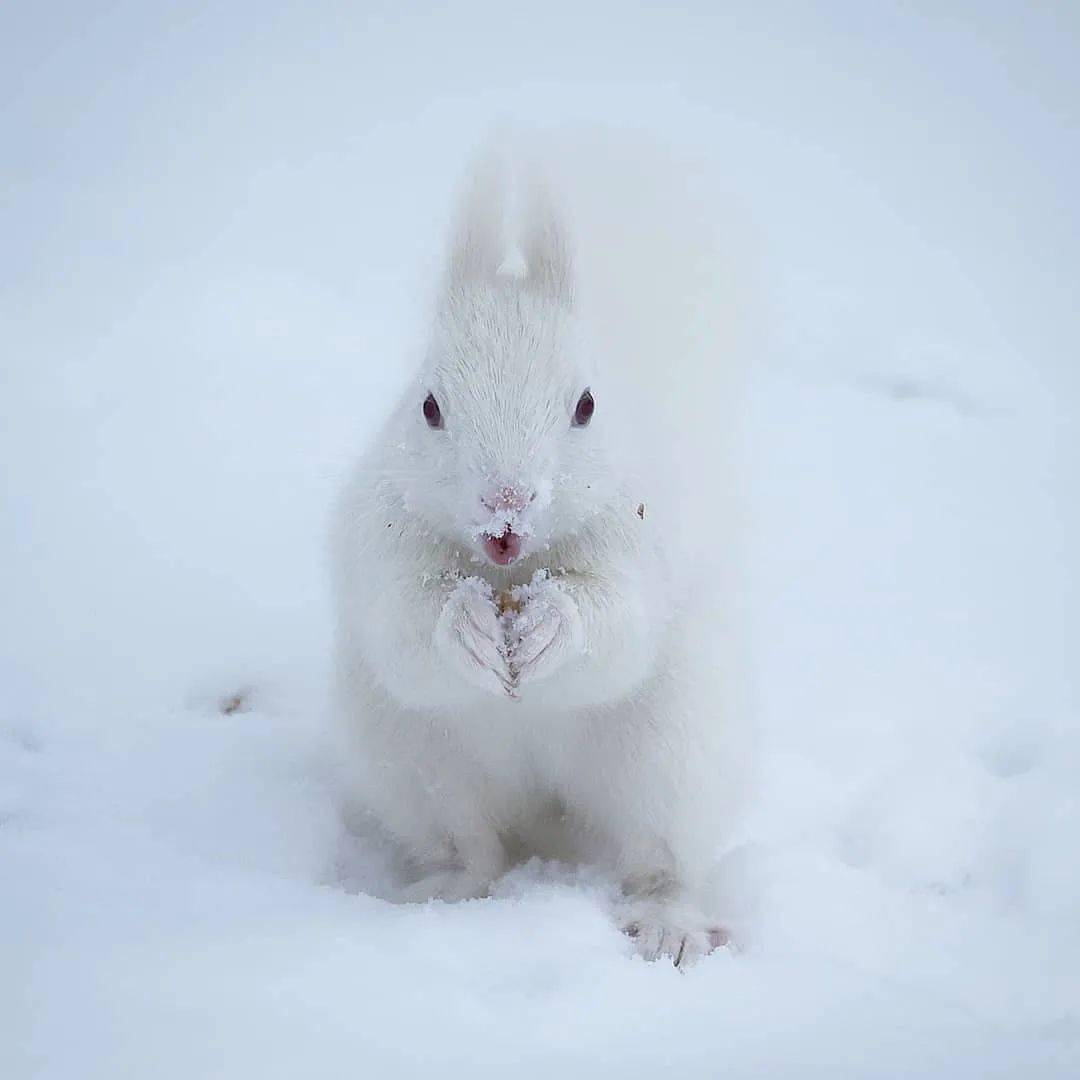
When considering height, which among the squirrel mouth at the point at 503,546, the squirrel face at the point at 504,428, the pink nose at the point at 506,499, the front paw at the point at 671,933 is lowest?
the front paw at the point at 671,933

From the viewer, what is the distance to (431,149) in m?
8.60

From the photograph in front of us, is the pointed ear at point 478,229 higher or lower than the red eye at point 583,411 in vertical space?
higher

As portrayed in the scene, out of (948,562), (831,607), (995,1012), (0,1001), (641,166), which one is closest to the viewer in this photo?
(0,1001)

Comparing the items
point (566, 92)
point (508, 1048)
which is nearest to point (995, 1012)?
point (508, 1048)

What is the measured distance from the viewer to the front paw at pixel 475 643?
185 cm

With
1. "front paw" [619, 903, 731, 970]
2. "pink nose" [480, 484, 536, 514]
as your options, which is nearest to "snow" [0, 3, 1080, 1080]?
"front paw" [619, 903, 731, 970]

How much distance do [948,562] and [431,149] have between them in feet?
20.6

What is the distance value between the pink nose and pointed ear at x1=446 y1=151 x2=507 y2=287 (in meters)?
0.55

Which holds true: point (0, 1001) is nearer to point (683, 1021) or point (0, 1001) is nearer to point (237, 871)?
point (237, 871)

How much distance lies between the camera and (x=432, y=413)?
1918 mm

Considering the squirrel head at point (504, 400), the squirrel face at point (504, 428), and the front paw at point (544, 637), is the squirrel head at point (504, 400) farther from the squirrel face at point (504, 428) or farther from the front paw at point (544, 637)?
the front paw at point (544, 637)

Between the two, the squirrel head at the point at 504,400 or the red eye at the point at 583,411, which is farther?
the red eye at the point at 583,411

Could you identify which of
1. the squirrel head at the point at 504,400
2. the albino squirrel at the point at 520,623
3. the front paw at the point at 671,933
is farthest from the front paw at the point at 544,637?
the front paw at the point at 671,933

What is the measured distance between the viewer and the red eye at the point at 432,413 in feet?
6.28
